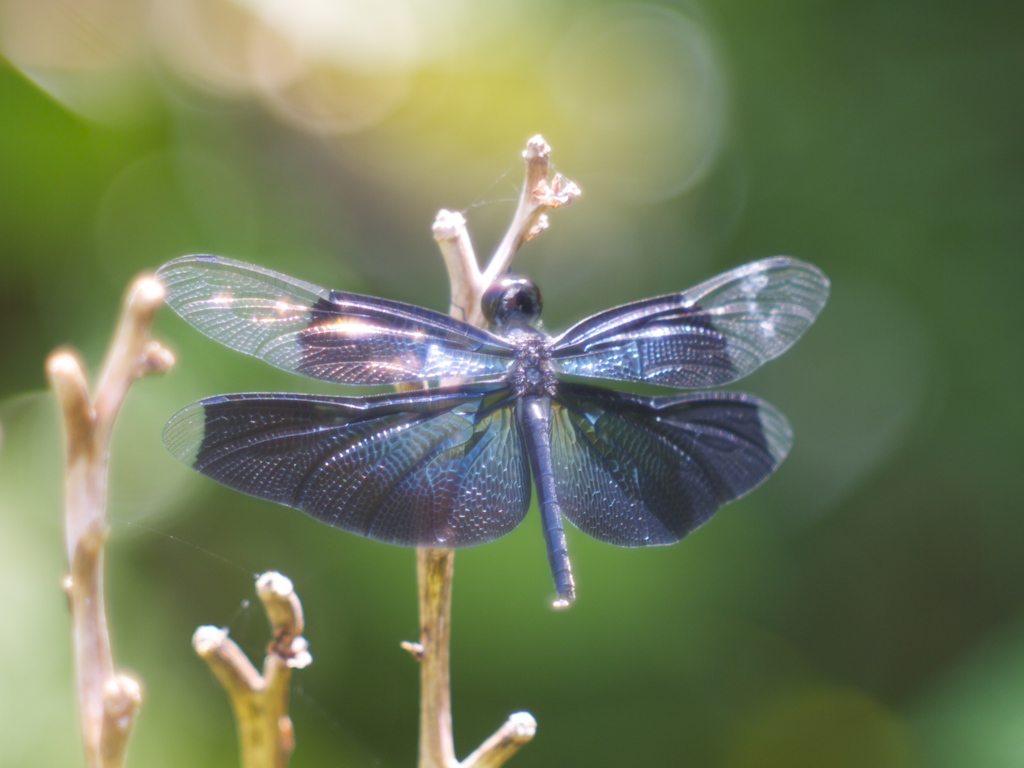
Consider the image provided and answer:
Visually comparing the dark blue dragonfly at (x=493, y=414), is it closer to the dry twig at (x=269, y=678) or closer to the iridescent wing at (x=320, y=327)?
the iridescent wing at (x=320, y=327)

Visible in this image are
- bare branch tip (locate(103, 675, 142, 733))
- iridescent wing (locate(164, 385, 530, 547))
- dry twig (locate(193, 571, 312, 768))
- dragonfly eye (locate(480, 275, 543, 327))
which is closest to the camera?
bare branch tip (locate(103, 675, 142, 733))

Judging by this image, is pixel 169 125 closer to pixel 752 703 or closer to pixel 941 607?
pixel 752 703

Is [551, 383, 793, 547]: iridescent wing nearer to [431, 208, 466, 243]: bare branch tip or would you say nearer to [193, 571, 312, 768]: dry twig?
[431, 208, 466, 243]: bare branch tip

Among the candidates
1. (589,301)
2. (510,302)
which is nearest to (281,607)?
(510,302)

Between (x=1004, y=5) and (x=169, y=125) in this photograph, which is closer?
(x=169, y=125)

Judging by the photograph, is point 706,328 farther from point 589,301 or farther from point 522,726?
point 589,301

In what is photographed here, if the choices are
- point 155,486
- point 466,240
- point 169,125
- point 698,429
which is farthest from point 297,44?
point 698,429

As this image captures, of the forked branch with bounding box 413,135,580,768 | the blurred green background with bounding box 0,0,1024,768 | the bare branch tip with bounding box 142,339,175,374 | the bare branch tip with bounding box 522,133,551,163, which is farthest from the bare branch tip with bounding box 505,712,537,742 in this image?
the blurred green background with bounding box 0,0,1024,768
